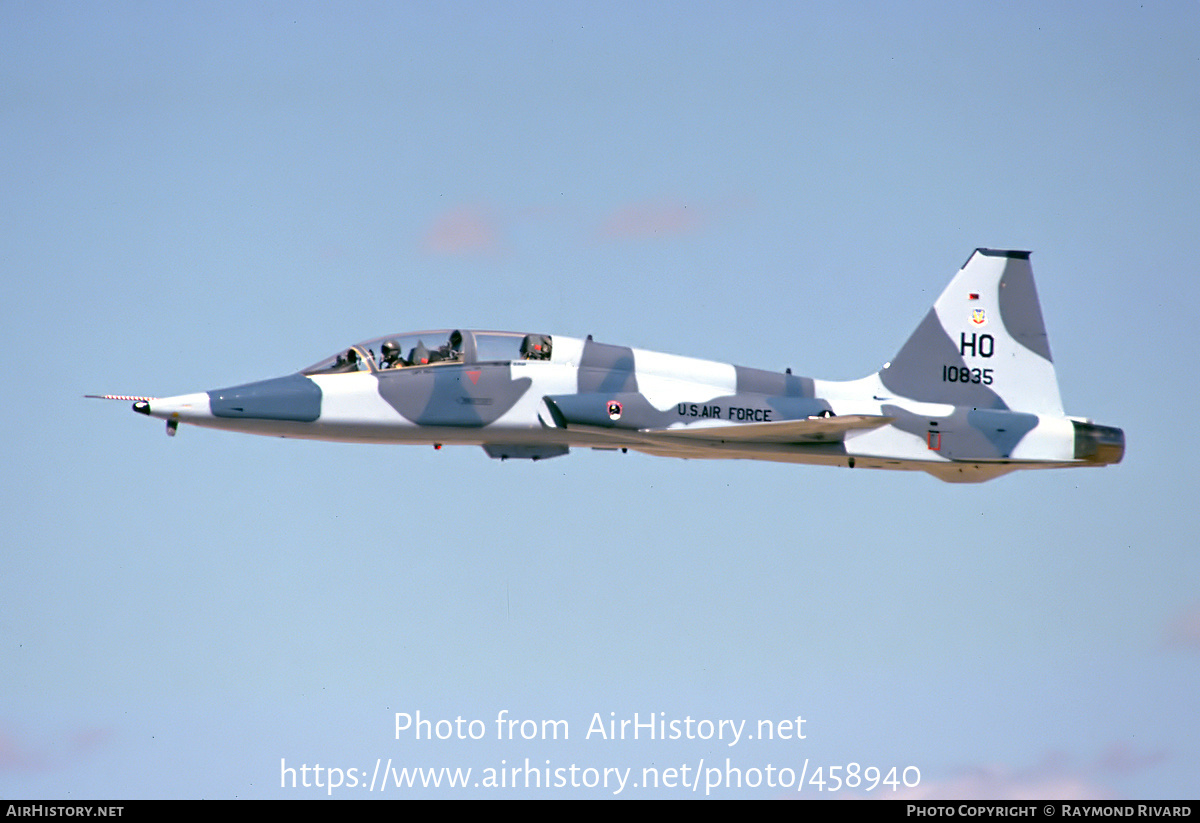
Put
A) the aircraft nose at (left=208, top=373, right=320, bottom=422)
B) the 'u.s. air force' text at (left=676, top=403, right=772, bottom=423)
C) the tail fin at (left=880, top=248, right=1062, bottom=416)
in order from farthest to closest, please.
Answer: the tail fin at (left=880, top=248, right=1062, bottom=416)
the 'u.s. air force' text at (left=676, top=403, right=772, bottom=423)
the aircraft nose at (left=208, top=373, right=320, bottom=422)

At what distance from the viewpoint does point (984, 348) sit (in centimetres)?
3797

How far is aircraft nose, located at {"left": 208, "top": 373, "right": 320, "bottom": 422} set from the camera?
3434cm

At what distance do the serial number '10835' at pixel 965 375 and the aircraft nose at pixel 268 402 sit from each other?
1247 cm

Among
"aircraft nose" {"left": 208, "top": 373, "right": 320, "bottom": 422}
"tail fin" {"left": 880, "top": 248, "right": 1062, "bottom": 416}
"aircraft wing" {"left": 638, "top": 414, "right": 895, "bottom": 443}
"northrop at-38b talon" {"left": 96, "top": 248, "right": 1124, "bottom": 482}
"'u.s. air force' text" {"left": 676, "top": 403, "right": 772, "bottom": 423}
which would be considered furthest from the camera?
"tail fin" {"left": 880, "top": 248, "right": 1062, "bottom": 416}

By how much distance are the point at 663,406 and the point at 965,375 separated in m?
6.62

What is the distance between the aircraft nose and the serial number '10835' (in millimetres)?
12474

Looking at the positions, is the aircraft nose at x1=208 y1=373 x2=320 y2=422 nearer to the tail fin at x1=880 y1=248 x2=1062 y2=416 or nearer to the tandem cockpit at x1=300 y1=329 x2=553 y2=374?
the tandem cockpit at x1=300 y1=329 x2=553 y2=374

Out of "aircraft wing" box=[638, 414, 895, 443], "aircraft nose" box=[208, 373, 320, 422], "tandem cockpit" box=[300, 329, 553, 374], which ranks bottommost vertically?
"aircraft wing" box=[638, 414, 895, 443]

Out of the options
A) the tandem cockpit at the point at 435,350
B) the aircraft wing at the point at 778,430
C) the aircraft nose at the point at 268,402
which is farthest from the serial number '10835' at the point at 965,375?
the aircraft nose at the point at 268,402

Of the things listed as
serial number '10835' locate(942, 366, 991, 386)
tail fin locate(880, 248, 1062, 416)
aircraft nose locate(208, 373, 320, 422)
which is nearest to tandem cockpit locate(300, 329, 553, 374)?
aircraft nose locate(208, 373, 320, 422)

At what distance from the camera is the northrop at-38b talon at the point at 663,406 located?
34781 mm

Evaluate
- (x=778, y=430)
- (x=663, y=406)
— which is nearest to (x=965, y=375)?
(x=778, y=430)
